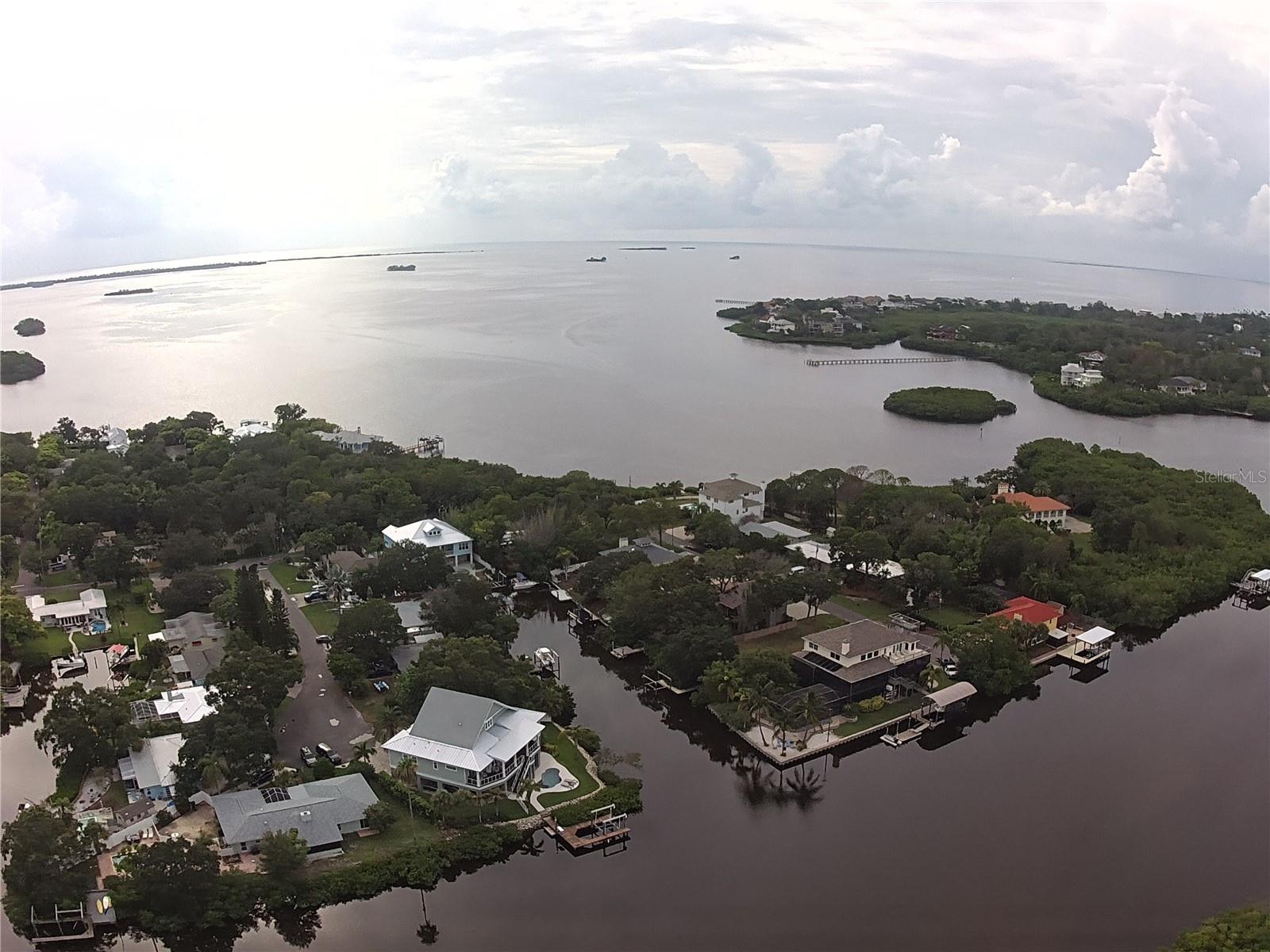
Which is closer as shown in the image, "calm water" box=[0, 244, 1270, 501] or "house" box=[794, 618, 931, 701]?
"house" box=[794, 618, 931, 701]

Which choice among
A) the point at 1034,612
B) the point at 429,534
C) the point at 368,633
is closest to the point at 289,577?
the point at 429,534

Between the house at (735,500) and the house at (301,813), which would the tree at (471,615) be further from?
the house at (735,500)

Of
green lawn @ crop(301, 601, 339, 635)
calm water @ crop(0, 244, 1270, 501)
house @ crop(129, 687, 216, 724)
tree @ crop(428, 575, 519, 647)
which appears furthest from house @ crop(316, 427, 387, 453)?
house @ crop(129, 687, 216, 724)

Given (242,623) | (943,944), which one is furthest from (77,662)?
(943,944)

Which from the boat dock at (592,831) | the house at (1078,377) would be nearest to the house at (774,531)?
the boat dock at (592,831)

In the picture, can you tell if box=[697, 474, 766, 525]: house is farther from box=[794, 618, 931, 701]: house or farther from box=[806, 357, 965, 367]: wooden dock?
box=[806, 357, 965, 367]: wooden dock

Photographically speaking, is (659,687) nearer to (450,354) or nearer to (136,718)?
(136,718)

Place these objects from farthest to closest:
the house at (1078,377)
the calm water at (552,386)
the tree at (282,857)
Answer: the house at (1078,377) → the calm water at (552,386) → the tree at (282,857)
